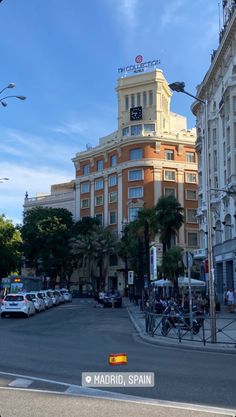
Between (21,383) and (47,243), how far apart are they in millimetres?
76649

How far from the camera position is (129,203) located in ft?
284

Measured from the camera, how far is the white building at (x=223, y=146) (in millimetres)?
47156

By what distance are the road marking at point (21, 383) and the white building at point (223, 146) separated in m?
36.7

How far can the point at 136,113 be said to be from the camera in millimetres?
88312

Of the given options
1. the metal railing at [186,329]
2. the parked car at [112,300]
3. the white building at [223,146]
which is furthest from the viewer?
the parked car at [112,300]

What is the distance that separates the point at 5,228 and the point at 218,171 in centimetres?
2351

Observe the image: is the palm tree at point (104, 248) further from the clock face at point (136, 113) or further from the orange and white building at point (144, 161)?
the clock face at point (136, 113)

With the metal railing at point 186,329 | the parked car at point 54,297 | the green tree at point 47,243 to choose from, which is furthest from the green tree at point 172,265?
the green tree at point 47,243

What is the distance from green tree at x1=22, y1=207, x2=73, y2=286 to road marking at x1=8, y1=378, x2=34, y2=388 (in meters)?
75.8

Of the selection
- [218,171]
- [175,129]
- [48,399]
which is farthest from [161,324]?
[175,129]

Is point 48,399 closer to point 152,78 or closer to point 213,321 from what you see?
point 213,321

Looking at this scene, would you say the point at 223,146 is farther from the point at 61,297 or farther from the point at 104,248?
the point at 104,248

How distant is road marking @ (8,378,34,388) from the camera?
8805mm

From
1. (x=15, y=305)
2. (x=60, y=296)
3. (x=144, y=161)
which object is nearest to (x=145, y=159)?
(x=144, y=161)
